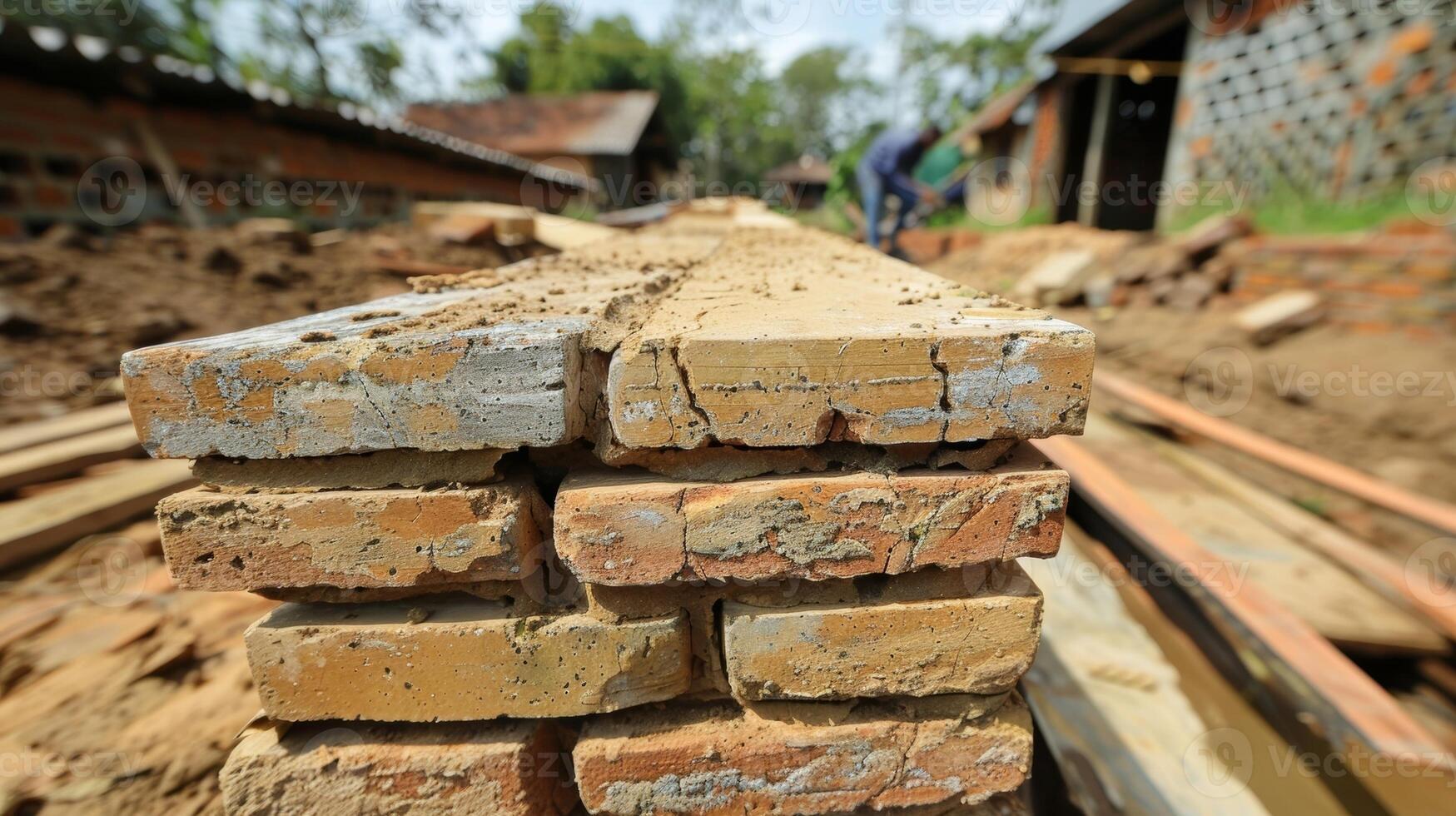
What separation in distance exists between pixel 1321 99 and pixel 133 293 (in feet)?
29.7

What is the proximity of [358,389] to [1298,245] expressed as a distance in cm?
630

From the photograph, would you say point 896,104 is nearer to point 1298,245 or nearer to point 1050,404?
point 1298,245

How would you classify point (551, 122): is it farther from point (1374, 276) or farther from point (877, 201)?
point (1374, 276)

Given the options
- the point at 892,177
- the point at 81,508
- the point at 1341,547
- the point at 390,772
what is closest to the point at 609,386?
the point at 390,772

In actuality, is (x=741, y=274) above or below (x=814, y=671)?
above

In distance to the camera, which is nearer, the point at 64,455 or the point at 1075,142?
the point at 64,455

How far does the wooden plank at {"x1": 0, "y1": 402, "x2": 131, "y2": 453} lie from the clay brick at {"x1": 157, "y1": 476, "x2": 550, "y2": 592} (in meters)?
1.92

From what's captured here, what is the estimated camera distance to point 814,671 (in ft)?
3.40

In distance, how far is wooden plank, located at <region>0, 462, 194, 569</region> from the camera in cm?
174

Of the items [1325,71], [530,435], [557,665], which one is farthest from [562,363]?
[1325,71]

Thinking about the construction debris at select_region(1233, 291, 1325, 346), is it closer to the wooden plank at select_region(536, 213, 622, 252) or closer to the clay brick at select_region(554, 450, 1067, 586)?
the clay brick at select_region(554, 450, 1067, 586)

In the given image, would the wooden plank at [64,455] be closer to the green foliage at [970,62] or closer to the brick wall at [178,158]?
the brick wall at [178,158]

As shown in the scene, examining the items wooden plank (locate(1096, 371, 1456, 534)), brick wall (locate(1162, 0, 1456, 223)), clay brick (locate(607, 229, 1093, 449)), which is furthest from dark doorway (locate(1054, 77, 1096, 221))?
clay brick (locate(607, 229, 1093, 449))

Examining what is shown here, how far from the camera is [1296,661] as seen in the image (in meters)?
1.70
